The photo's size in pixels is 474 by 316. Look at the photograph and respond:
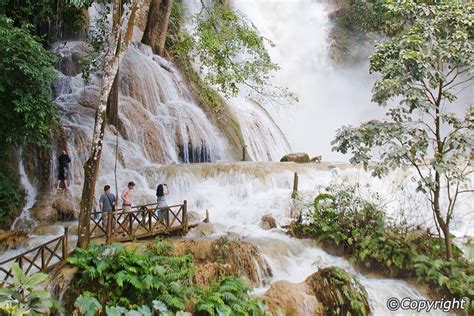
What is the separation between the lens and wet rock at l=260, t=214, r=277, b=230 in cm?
1126

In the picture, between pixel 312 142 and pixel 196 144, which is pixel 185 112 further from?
pixel 312 142

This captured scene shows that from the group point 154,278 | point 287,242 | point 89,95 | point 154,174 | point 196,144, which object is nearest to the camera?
point 154,278

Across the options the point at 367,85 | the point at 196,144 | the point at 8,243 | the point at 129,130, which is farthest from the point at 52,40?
the point at 367,85

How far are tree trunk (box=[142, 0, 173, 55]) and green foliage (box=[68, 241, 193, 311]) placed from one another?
49.9 feet

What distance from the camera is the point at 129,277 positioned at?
23.2 feet

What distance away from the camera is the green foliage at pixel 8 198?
11.6 meters

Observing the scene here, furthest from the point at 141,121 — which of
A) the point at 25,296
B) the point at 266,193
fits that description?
the point at 25,296

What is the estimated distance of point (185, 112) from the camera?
18.4 m

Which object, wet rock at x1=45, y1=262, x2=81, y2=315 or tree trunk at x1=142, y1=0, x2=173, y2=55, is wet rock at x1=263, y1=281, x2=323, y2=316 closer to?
wet rock at x1=45, y1=262, x2=81, y2=315

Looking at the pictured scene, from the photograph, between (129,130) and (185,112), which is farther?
(185,112)

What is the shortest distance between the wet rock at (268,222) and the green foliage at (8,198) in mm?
7038

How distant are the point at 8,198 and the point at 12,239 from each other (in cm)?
225

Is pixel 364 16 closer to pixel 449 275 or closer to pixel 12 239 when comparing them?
pixel 449 275

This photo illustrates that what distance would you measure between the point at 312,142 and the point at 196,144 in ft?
37.3
